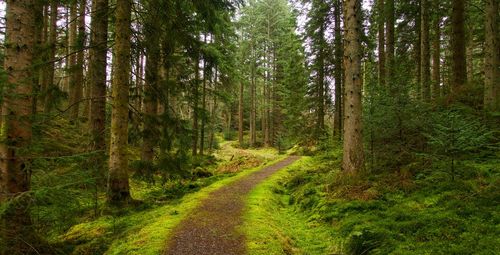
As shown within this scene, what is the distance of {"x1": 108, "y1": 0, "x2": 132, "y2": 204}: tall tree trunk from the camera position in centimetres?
920

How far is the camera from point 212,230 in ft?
23.2

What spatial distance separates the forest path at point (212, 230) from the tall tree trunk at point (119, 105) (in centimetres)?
245

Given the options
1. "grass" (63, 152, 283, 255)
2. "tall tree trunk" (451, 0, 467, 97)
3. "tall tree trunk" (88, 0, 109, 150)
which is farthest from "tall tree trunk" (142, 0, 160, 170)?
"tall tree trunk" (451, 0, 467, 97)

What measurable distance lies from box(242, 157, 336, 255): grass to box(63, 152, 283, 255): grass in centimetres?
167

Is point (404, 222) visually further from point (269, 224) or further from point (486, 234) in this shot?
point (269, 224)

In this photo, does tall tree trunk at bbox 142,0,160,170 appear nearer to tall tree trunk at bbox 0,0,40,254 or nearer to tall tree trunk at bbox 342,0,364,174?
tall tree trunk at bbox 0,0,40,254

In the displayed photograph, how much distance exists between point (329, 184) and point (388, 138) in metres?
2.24

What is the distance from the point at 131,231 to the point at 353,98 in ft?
21.9

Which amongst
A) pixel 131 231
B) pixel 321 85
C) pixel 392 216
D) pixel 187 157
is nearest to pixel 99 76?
pixel 187 157

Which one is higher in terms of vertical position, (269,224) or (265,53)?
(265,53)

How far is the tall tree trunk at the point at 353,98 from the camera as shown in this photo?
368 inches

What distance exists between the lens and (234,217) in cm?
812

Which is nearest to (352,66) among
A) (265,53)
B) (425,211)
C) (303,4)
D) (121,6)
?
(425,211)

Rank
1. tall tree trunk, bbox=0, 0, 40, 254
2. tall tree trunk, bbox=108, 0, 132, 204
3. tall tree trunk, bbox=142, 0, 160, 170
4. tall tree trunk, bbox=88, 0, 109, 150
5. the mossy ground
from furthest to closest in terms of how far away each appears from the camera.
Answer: tall tree trunk, bbox=142, 0, 160, 170
tall tree trunk, bbox=88, 0, 109, 150
tall tree trunk, bbox=108, 0, 132, 204
the mossy ground
tall tree trunk, bbox=0, 0, 40, 254
